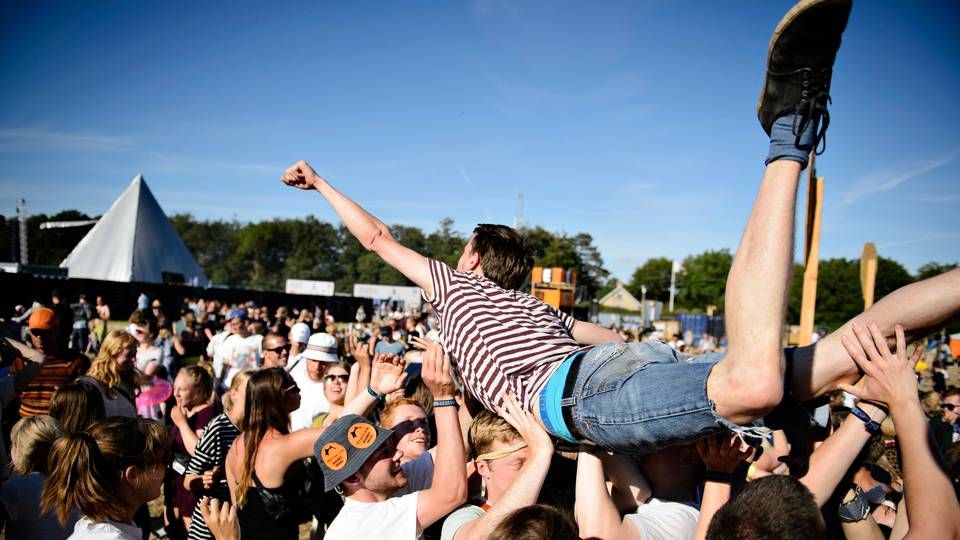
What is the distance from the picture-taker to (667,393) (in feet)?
7.05

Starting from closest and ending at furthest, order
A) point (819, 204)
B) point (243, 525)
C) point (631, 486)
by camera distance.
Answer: point (631, 486), point (243, 525), point (819, 204)

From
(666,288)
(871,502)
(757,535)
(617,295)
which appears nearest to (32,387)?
(757,535)

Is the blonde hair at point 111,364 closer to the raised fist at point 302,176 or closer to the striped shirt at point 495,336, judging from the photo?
the raised fist at point 302,176

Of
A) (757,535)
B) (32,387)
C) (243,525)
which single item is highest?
(757,535)

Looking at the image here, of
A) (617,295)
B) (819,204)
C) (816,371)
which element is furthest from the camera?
(617,295)

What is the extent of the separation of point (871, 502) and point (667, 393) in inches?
71.2

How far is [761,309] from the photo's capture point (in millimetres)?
2002

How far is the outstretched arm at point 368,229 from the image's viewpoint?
3016 millimetres

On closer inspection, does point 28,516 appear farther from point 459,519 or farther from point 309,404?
point 309,404

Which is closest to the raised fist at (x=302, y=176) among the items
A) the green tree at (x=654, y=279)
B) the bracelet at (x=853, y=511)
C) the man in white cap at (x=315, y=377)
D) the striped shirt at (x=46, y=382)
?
the man in white cap at (x=315, y=377)

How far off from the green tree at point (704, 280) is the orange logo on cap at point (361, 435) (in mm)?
84560

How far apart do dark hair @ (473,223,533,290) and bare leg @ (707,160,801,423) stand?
4.23 feet

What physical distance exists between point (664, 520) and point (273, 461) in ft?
6.97

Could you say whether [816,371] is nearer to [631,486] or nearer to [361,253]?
[631,486]
